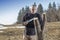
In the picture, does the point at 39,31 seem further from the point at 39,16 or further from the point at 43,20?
the point at 39,16

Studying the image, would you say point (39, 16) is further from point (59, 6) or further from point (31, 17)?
point (59, 6)

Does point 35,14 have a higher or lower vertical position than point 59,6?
lower

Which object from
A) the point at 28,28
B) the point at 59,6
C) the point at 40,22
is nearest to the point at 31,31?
the point at 28,28

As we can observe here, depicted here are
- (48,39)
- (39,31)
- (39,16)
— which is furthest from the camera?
(48,39)

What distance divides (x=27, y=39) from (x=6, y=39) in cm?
791

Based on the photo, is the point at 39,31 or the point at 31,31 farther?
the point at 31,31

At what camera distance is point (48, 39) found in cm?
1503

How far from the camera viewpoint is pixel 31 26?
7973 mm

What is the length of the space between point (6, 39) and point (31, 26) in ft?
26.2

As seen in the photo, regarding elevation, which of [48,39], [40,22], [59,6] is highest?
[59,6]

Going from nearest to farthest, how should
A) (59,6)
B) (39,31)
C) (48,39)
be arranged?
1. (39,31)
2. (48,39)
3. (59,6)

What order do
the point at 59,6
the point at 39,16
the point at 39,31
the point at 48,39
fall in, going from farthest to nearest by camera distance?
1. the point at 59,6
2. the point at 48,39
3. the point at 39,16
4. the point at 39,31

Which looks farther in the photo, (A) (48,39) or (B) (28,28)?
(A) (48,39)

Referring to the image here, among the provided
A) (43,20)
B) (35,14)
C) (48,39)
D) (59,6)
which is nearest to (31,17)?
(35,14)
